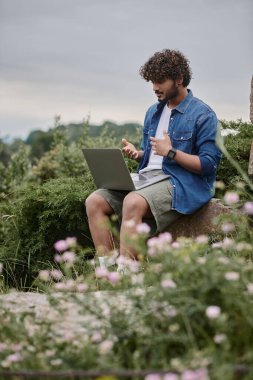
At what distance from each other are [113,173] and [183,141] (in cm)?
57

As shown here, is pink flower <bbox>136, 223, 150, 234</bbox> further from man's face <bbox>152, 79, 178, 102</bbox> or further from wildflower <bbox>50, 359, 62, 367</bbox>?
man's face <bbox>152, 79, 178, 102</bbox>

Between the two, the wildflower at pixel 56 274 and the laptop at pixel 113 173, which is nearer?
the wildflower at pixel 56 274

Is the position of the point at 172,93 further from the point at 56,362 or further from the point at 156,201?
the point at 56,362

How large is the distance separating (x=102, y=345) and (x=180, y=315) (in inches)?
15.3

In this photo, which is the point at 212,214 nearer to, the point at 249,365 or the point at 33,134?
the point at 249,365

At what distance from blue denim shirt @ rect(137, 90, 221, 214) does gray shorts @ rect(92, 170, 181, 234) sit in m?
0.06

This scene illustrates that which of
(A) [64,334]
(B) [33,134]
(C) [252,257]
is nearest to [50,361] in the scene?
(A) [64,334]

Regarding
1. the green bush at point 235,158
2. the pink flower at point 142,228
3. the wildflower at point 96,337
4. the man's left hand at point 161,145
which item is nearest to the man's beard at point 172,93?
the man's left hand at point 161,145

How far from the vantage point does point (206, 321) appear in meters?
2.75

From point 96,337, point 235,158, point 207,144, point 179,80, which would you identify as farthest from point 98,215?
point 96,337

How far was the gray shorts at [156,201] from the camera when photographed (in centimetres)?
492

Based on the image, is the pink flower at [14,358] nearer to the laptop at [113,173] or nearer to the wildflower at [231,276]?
the wildflower at [231,276]

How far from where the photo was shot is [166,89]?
5195 mm

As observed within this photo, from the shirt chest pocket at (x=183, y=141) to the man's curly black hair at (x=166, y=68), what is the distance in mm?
420
